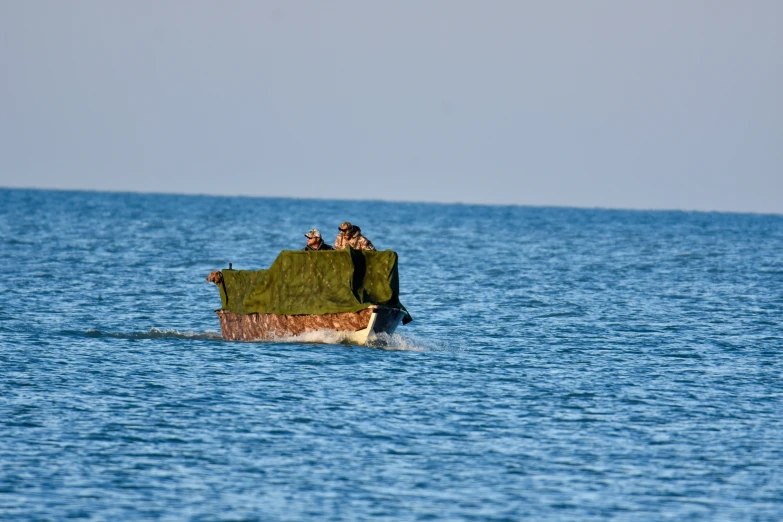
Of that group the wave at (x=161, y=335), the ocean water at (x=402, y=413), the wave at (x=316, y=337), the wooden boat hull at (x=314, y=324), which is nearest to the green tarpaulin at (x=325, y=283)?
the wooden boat hull at (x=314, y=324)

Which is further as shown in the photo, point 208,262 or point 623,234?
point 623,234

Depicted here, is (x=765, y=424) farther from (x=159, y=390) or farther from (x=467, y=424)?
(x=159, y=390)

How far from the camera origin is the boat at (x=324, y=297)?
28.5 m

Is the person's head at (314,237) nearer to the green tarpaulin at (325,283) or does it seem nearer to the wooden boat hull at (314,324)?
the green tarpaulin at (325,283)

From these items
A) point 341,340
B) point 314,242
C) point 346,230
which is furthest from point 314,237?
point 341,340

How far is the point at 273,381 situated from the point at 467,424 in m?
→ 5.26

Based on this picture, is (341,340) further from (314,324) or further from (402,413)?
(402,413)

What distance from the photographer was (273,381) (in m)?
24.3

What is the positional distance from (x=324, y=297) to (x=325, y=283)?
1.12 ft

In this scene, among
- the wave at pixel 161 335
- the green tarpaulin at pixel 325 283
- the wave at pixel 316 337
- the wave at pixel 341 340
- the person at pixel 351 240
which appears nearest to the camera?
the green tarpaulin at pixel 325 283

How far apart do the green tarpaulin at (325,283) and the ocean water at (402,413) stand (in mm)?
1024

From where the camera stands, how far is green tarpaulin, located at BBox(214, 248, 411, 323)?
2848 centimetres

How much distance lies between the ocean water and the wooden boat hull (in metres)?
0.50

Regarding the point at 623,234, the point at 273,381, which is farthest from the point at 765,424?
the point at 623,234
